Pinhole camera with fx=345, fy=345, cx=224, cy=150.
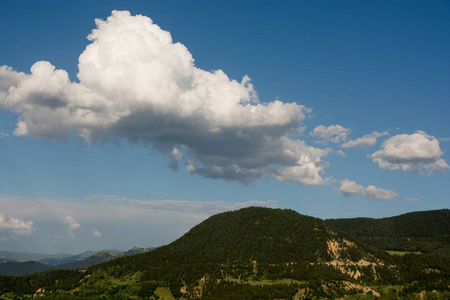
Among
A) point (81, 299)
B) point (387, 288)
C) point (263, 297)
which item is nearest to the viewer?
point (263, 297)

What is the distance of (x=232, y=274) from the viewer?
193000mm

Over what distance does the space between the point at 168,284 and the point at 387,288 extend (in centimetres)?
11805

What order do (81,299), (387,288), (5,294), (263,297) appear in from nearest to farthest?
(263,297)
(81,299)
(387,288)
(5,294)

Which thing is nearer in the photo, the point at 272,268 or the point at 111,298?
the point at 111,298


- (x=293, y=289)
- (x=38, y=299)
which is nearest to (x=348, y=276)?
(x=293, y=289)

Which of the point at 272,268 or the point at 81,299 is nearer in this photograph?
the point at 81,299

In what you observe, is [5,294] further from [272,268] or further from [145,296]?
[272,268]

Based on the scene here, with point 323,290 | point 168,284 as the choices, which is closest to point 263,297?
point 323,290

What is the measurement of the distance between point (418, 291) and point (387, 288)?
14889 mm

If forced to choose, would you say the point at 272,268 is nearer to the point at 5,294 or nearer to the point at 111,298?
the point at 111,298

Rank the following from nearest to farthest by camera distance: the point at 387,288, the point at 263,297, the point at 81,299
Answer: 1. the point at 263,297
2. the point at 81,299
3. the point at 387,288

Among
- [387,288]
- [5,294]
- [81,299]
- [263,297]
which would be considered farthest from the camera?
[5,294]

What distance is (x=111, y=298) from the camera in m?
177

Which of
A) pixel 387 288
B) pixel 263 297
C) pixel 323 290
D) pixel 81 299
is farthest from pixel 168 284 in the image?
pixel 387 288
